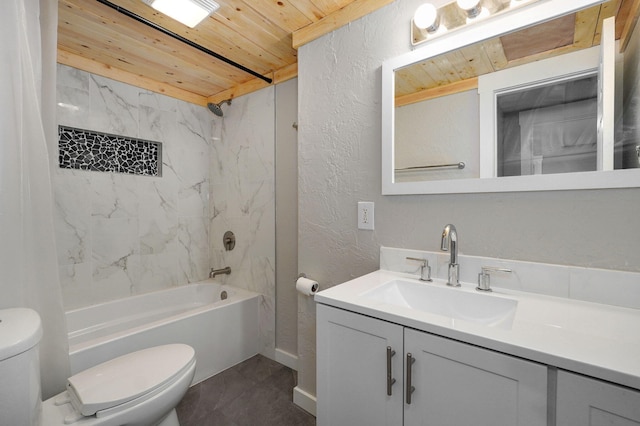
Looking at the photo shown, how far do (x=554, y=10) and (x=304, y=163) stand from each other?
4.16ft

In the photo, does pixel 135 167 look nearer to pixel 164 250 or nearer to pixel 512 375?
pixel 164 250

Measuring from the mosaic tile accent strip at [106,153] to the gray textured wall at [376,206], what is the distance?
60.1 inches

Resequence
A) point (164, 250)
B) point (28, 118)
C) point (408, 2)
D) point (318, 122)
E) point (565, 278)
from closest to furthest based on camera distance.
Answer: point (565, 278) → point (28, 118) → point (408, 2) → point (318, 122) → point (164, 250)

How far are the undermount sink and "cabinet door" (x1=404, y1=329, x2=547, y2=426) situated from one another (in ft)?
1.03

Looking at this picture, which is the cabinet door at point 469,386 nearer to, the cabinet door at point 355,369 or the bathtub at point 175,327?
the cabinet door at point 355,369

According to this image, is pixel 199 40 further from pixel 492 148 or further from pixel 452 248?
pixel 452 248

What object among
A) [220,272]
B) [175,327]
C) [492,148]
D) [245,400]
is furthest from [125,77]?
[492,148]

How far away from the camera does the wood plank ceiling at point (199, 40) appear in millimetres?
1564

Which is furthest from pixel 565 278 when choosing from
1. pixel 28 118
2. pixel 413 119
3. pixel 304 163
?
pixel 28 118

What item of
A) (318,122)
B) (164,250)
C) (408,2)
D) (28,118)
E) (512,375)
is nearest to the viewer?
(512,375)

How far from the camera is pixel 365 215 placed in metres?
1.53

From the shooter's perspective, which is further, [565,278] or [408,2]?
[408,2]

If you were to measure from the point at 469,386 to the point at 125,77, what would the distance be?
115 inches

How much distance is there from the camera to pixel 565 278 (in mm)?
1036
